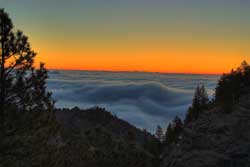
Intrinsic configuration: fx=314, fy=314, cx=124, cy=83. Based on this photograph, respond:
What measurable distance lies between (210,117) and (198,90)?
32.0 meters

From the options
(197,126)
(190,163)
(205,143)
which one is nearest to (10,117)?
(190,163)

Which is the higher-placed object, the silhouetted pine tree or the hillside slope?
the silhouetted pine tree

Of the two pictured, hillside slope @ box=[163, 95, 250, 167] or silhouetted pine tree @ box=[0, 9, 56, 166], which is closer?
silhouetted pine tree @ box=[0, 9, 56, 166]

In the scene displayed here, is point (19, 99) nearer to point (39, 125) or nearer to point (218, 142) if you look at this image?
point (39, 125)

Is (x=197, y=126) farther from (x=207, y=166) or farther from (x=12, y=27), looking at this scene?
(x=12, y=27)

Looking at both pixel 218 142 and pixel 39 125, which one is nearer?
pixel 39 125

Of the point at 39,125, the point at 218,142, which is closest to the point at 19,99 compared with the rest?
the point at 39,125

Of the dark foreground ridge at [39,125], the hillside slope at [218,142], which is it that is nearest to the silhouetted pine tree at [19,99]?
the dark foreground ridge at [39,125]

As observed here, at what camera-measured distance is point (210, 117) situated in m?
27.8

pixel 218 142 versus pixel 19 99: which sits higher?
pixel 19 99

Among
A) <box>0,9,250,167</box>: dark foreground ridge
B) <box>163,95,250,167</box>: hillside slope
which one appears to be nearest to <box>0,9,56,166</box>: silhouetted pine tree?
<box>0,9,250,167</box>: dark foreground ridge

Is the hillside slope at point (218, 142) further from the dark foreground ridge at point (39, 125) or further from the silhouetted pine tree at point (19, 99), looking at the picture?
the silhouetted pine tree at point (19, 99)

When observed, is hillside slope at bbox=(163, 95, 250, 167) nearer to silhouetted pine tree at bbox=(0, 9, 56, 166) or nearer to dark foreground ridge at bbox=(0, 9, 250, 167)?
dark foreground ridge at bbox=(0, 9, 250, 167)

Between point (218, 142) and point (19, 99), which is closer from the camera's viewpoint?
point (19, 99)
